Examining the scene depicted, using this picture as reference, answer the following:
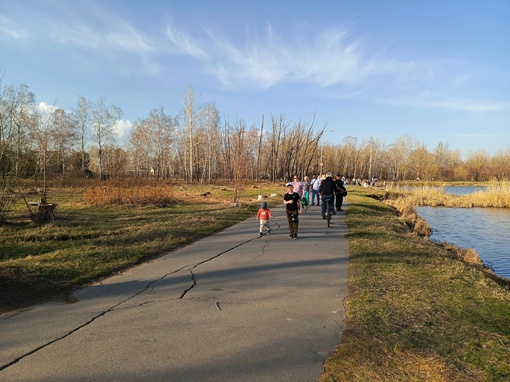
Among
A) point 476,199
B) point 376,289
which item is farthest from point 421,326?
point 476,199

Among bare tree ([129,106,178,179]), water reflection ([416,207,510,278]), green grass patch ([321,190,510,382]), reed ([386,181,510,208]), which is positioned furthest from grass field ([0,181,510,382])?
bare tree ([129,106,178,179])

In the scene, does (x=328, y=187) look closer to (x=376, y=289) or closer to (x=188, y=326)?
(x=376, y=289)

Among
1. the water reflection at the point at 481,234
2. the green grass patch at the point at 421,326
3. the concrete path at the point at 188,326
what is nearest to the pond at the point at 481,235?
the water reflection at the point at 481,234

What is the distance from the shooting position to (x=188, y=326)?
4680mm

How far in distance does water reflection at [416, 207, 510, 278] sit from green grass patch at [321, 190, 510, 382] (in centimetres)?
632

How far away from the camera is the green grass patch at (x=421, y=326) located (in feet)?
11.7

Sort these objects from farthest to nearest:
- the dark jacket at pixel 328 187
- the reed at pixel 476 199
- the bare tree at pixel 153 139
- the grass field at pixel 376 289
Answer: the bare tree at pixel 153 139, the reed at pixel 476 199, the dark jacket at pixel 328 187, the grass field at pixel 376 289

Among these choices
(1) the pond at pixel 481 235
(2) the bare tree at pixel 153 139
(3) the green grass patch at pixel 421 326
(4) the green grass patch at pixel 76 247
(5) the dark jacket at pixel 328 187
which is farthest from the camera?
(2) the bare tree at pixel 153 139

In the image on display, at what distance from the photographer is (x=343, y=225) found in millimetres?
14562

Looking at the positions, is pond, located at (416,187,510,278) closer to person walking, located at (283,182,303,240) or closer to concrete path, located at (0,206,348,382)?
person walking, located at (283,182,303,240)

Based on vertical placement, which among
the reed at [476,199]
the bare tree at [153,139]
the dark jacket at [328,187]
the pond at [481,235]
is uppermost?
the bare tree at [153,139]

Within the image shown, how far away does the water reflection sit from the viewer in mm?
13927

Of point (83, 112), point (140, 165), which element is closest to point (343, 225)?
point (83, 112)

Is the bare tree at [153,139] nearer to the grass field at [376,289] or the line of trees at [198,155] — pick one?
the line of trees at [198,155]
